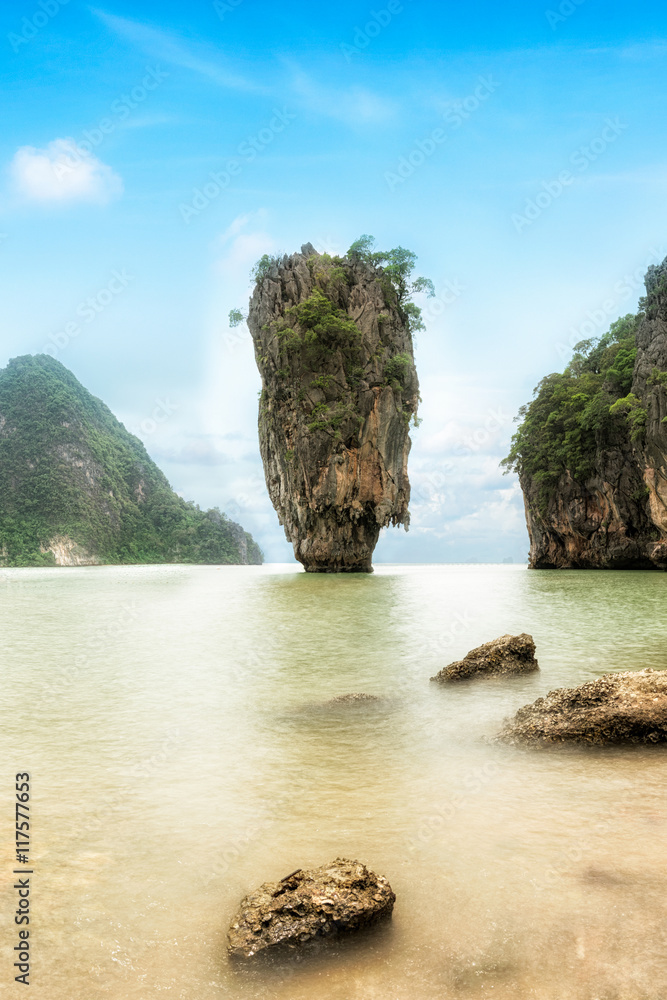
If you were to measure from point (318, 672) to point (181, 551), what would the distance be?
84311 mm

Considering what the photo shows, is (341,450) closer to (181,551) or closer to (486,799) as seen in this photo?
(486,799)

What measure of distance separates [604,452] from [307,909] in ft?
118

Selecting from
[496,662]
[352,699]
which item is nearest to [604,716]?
[352,699]

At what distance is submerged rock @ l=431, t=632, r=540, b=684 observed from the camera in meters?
8.36

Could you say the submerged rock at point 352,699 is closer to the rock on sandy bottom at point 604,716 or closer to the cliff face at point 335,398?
the rock on sandy bottom at point 604,716

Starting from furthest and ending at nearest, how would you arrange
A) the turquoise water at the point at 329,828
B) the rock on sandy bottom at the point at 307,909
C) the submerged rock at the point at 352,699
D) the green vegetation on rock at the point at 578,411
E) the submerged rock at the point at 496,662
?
the green vegetation on rock at the point at 578,411 < the submerged rock at the point at 496,662 < the submerged rock at the point at 352,699 < the rock on sandy bottom at the point at 307,909 < the turquoise water at the point at 329,828

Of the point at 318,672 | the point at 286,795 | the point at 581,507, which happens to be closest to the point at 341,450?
the point at 581,507

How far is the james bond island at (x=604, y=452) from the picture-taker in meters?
28.7

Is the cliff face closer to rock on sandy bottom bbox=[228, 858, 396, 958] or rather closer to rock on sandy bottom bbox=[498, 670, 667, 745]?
rock on sandy bottom bbox=[498, 670, 667, 745]

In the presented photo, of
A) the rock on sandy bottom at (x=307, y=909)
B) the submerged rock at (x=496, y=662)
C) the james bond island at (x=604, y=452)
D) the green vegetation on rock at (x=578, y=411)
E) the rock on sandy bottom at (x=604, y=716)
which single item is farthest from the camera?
the green vegetation on rock at (x=578, y=411)

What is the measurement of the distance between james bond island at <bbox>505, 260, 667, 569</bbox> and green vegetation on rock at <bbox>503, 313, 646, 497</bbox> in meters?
0.06

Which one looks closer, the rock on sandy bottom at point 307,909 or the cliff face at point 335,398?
the rock on sandy bottom at point 307,909

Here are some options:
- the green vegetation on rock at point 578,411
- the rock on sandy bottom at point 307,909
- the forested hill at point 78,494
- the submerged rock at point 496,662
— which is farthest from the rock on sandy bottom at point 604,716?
the forested hill at point 78,494

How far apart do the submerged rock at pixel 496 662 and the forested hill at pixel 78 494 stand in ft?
245
